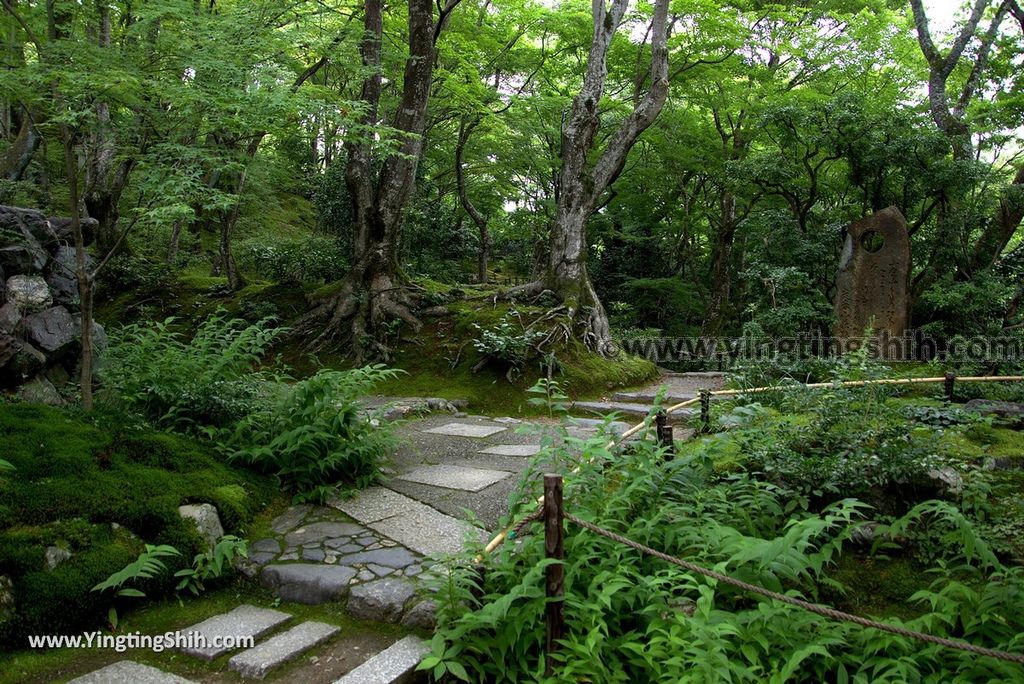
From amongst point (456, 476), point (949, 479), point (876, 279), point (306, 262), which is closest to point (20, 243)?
point (456, 476)

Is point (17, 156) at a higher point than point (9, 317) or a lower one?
higher

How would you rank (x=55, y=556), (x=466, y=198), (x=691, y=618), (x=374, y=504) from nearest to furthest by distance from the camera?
1. (x=691, y=618)
2. (x=55, y=556)
3. (x=374, y=504)
4. (x=466, y=198)

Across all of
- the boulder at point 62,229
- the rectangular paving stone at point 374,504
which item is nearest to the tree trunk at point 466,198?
the boulder at point 62,229

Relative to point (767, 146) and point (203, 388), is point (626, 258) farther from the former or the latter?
point (203, 388)

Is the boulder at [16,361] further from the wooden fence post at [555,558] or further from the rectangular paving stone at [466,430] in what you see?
the wooden fence post at [555,558]

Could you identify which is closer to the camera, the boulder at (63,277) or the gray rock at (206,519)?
the gray rock at (206,519)

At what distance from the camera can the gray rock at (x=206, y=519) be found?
3609 mm

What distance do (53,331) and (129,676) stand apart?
13.6 ft

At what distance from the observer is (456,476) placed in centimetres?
511

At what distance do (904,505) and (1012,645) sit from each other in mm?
1402

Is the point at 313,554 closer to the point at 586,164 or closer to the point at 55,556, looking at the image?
the point at 55,556

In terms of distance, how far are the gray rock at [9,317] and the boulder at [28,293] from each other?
48 mm

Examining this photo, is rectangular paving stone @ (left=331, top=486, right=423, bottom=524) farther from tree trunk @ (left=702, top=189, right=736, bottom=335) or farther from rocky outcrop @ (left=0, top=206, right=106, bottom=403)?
tree trunk @ (left=702, top=189, right=736, bottom=335)

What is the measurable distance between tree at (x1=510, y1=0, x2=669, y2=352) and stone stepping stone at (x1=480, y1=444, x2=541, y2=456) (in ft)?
12.1
